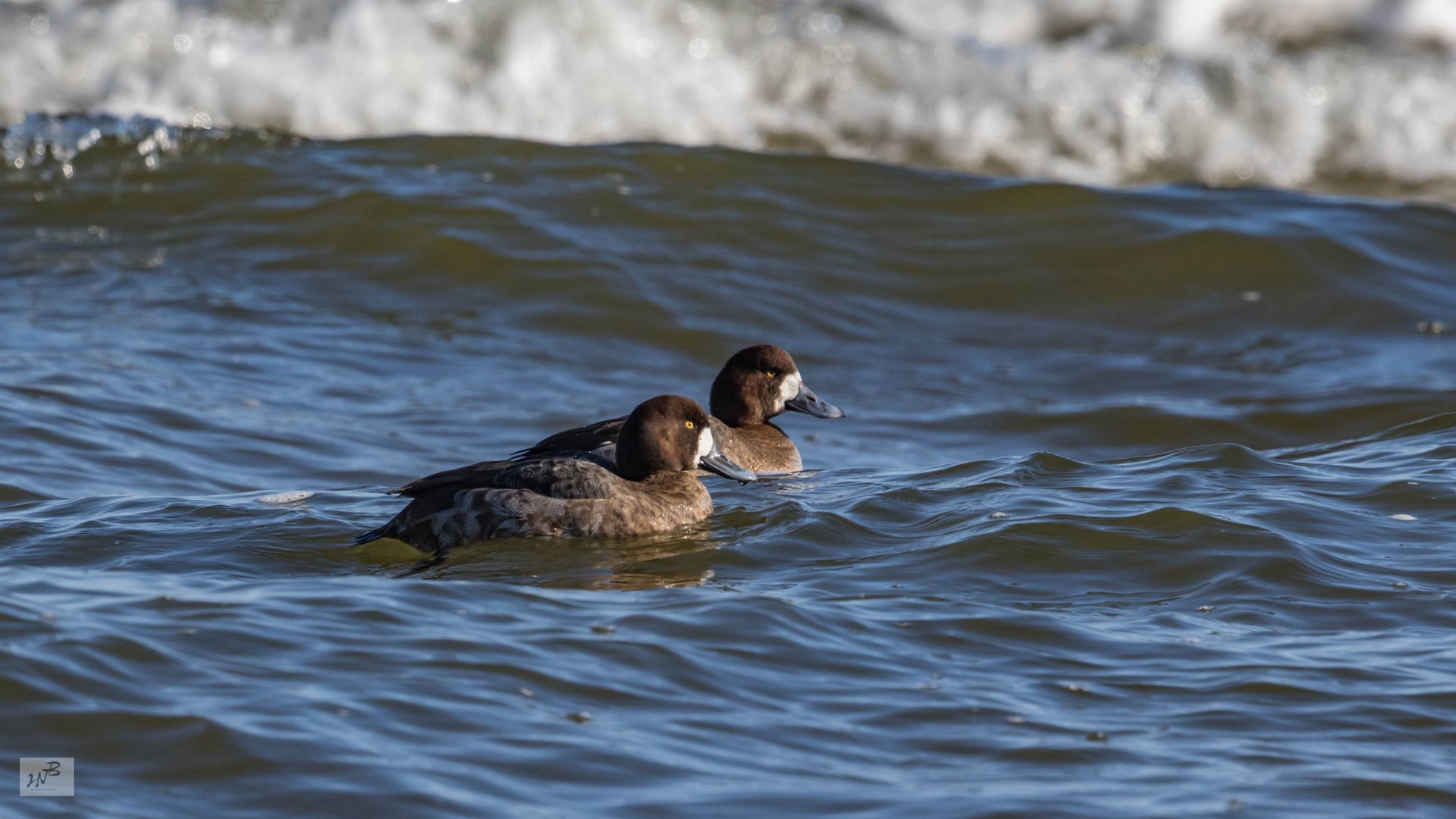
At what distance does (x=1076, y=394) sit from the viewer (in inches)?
410

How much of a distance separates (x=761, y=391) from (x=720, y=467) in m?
1.72

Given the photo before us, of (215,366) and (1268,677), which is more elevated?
(215,366)

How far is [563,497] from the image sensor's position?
6410 millimetres

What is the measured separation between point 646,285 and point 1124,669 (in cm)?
703

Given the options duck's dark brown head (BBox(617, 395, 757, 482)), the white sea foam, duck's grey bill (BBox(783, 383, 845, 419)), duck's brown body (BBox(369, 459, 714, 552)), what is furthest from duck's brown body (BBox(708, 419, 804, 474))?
the white sea foam

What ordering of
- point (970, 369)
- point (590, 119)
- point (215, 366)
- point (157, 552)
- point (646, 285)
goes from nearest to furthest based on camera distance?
point (157, 552) < point (215, 366) < point (970, 369) < point (646, 285) < point (590, 119)

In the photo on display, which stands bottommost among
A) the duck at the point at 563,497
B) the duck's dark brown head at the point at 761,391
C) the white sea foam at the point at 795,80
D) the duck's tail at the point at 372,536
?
the duck's tail at the point at 372,536

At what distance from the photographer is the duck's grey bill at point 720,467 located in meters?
7.02

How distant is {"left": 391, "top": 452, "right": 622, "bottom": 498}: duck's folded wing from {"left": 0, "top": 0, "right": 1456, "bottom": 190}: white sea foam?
812cm

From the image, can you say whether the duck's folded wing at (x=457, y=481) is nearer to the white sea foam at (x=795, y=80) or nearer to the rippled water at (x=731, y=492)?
the rippled water at (x=731, y=492)

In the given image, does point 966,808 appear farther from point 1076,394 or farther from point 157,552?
point 1076,394

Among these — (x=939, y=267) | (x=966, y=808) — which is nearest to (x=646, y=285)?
(x=939, y=267)
